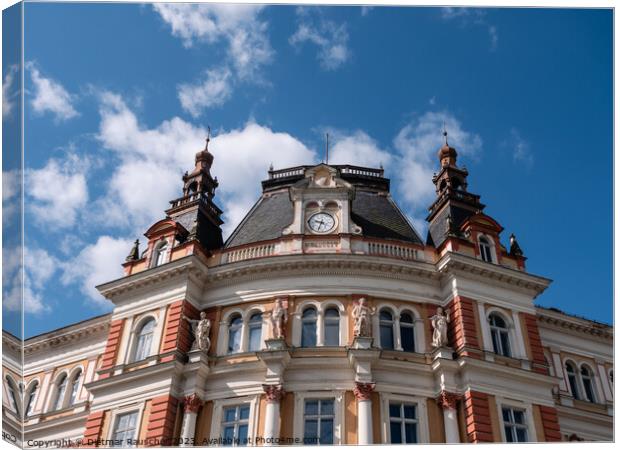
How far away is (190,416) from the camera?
2098cm

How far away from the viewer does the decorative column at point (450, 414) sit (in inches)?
806

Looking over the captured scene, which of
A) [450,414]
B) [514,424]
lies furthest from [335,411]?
[514,424]

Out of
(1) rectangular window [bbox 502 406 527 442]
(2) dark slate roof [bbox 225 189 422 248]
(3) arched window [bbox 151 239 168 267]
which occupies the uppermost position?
(2) dark slate roof [bbox 225 189 422 248]

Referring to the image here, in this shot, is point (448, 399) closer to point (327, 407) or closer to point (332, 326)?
point (327, 407)

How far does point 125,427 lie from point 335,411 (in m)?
6.44

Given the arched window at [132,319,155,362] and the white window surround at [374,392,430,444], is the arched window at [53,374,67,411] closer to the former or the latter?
the arched window at [132,319,155,362]

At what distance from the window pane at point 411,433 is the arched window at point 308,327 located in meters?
3.81

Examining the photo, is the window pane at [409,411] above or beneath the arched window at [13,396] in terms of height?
above

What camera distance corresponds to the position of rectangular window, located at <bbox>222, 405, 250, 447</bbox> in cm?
2034

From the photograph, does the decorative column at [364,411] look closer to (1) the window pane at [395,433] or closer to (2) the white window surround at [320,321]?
(1) the window pane at [395,433]

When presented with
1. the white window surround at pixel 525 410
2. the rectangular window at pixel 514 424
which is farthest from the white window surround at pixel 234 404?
the rectangular window at pixel 514 424

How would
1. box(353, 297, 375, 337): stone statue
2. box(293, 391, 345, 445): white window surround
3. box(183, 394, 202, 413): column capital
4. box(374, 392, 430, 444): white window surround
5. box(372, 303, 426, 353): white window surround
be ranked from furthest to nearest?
box(372, 303, 426, 353): white window surround → box(353, 297, 375, 337): stone statue → box(183, 394, 202, 413): column capital → box(374, 392, 430, 444): white window surround → box(293, 391, 345, 445): white window surround

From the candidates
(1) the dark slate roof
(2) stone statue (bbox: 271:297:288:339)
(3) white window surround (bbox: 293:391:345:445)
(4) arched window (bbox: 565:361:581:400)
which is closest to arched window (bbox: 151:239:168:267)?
(1) the dark slate roof

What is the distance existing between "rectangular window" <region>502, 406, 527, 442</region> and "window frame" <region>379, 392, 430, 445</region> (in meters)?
2.39
